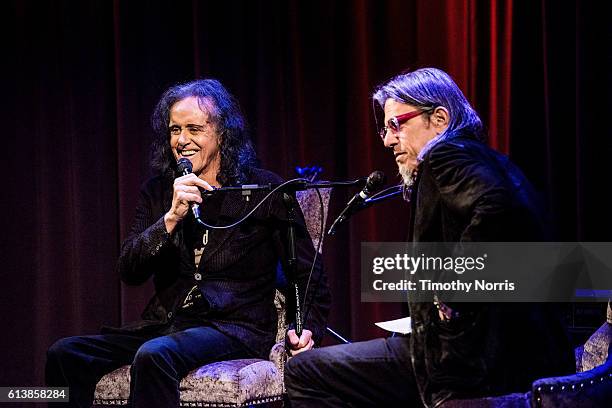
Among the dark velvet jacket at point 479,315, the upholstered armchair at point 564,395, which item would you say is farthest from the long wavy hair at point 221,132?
the upholstered armchair at point 564,395

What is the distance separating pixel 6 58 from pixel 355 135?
6.64 feet

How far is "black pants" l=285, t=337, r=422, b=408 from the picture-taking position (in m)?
2.51

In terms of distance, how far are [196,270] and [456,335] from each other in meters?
1.33

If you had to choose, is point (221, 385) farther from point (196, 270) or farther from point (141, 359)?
point (196, 270)

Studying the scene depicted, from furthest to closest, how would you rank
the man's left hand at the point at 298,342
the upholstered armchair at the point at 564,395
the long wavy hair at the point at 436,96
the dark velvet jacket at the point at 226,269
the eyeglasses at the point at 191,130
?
the eyeglasses at the point at 191,130
the dark velvet jacket at the point at 226,269
the man's left hand at the point at 298,342
the long wavy hair at the point at 436,96
the upholstered armchair at the point at 564,395

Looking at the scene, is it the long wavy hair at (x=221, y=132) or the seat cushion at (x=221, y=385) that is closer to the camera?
the seat cushion at (x=221, y=385)

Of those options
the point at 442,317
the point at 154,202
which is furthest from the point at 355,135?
the point at 442,317

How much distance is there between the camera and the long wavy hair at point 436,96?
103 inches

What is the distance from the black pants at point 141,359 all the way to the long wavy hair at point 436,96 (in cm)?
115

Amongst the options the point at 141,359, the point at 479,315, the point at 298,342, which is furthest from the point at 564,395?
the point at 141,359

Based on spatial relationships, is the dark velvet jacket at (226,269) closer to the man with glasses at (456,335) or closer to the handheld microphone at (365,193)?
the handheld microphone at (365,193)

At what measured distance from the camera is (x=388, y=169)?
4.07 meters

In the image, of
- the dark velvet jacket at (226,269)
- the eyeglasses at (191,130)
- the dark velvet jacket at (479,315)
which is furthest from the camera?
the eyeglasses at (191,130)

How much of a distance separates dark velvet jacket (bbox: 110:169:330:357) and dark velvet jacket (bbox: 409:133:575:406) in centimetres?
86
